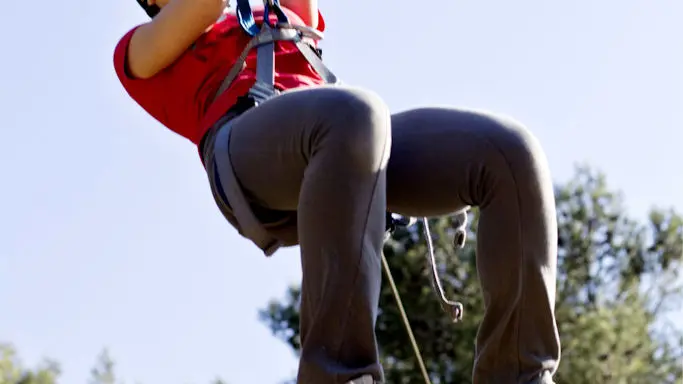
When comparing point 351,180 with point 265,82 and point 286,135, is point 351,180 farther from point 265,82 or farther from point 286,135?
point 265,82

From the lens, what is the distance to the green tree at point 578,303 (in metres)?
14.9

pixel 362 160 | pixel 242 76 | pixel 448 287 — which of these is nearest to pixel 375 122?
pixel 362 160

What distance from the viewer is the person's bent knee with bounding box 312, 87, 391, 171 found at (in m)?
2.34

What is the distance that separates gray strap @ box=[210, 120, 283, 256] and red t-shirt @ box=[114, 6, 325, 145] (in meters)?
0.16

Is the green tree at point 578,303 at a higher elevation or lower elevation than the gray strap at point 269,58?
lower

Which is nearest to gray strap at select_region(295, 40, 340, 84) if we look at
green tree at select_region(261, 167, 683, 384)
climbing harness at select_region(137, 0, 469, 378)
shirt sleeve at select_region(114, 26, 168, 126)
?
climbing harness at select_region(137, 0, 469, 378)

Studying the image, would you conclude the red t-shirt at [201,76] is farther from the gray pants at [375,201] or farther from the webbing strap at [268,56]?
the gray pants at [375,201]

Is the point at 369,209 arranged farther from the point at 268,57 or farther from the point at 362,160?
the point at 268,57

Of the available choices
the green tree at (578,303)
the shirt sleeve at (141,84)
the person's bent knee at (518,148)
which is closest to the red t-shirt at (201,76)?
the shirt sleeve at (141,84)

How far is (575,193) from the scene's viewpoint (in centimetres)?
1648

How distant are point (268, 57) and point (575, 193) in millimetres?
14110

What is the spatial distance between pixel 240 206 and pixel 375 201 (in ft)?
0.83

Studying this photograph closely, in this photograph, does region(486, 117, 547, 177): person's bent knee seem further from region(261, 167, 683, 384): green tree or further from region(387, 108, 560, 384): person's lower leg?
region(261, 167, 683, 384): green tree

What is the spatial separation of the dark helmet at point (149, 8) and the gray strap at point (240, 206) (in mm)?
539
